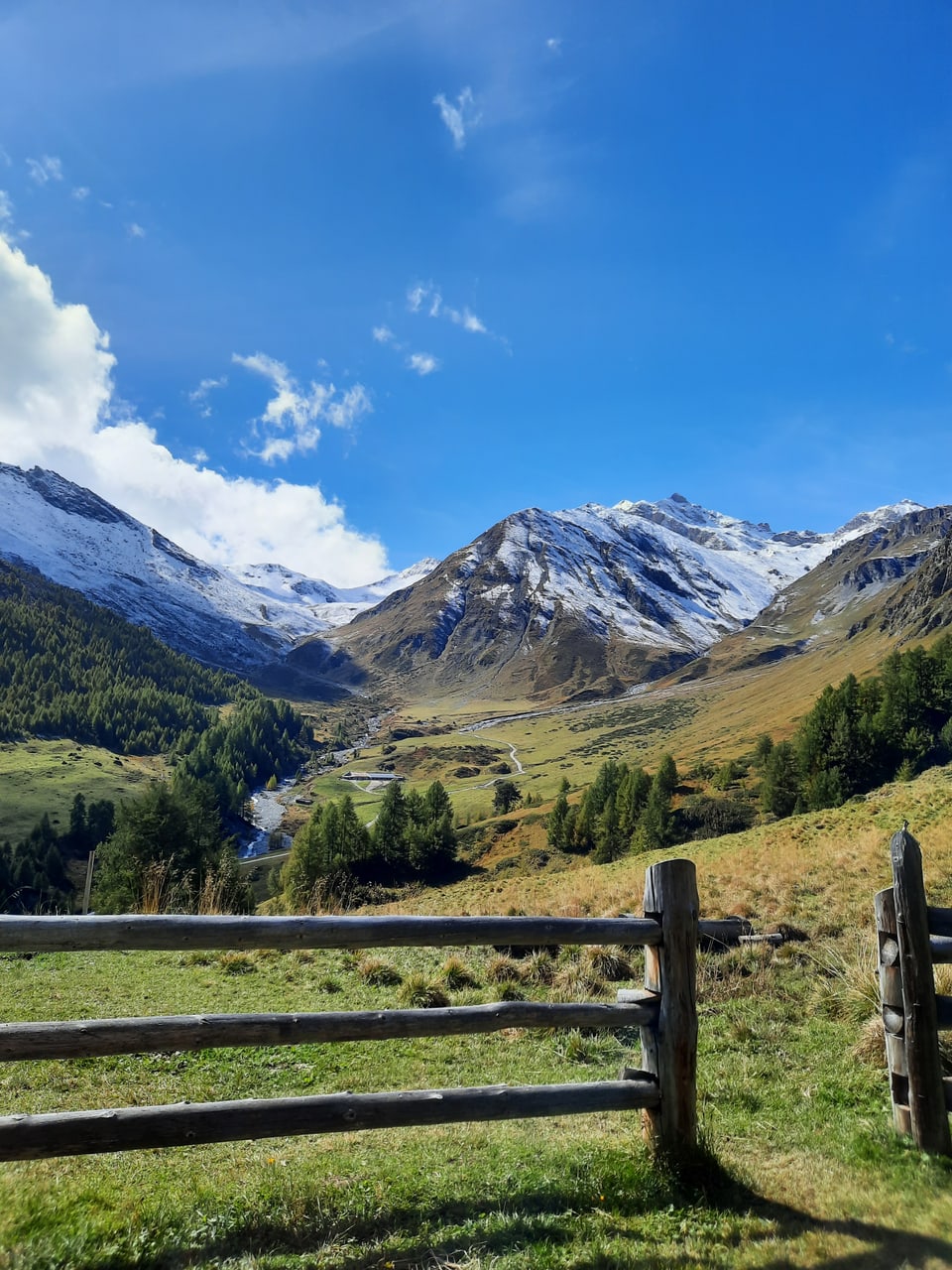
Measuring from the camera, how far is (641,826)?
86.4 meters

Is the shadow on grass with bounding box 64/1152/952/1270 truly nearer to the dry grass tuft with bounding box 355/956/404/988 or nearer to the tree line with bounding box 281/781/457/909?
the dry grass tuft with bounding box 355/956/404/988

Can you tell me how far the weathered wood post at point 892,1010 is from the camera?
6.41 metres

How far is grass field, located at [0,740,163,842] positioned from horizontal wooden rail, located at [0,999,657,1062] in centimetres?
14667

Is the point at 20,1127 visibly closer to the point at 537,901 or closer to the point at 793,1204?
the point at 793,1204

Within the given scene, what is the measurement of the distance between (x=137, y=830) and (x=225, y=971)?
3060cm

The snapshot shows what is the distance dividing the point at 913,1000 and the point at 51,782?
19129 centimetres

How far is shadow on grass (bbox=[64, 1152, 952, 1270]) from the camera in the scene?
15.0 ft

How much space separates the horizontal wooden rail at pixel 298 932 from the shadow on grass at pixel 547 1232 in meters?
1.80

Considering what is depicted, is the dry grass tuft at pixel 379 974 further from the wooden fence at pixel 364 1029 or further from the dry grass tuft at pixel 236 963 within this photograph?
the wooden fence at pixel 364 1029

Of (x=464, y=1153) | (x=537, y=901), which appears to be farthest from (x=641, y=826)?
(x=464, y=1153)

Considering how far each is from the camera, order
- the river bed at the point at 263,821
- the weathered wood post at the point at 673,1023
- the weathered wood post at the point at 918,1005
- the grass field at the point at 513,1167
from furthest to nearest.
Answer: the river bed at the point at 263,821 < the weathered wood post at the point at 918,1005 < the weathered wood post at the point at 673,1023 < the grass field at the point at 513,1167

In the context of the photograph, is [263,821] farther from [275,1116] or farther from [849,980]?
[275,1116]

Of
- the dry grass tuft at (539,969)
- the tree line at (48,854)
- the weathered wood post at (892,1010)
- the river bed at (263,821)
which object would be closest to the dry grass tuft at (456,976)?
the dry grass tuft at (539,969)

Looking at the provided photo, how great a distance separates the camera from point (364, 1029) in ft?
17.5
